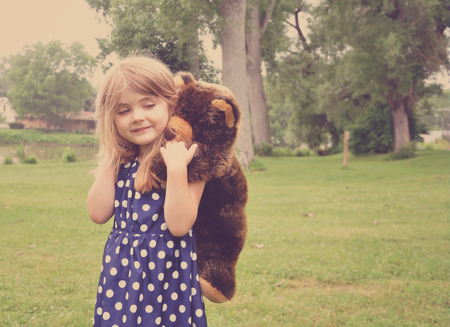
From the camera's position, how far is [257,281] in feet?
14.9

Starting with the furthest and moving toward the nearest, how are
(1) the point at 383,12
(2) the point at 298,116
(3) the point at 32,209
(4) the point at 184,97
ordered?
(2) the point at 298,116, (1) the point at 383,12, (3) the point at 32,209, (4) the point at 184,97

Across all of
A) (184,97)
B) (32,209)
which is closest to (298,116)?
(32,209)

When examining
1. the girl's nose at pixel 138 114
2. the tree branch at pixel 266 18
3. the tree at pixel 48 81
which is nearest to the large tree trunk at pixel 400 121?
the tree branch at pixel 266 18

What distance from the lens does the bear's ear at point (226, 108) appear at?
185cm

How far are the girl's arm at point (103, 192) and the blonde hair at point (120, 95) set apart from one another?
4cm

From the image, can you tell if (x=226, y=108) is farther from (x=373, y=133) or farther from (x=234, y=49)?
(x=373, y=133)

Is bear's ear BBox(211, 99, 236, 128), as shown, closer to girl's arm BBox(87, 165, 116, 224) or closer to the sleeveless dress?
the sleeveless dress

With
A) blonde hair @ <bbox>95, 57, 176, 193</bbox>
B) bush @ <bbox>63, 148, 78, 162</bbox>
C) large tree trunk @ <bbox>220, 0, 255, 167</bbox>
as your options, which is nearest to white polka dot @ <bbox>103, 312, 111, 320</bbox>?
blonde hair @ <bbox>95, 57, 176, 193</bbox>

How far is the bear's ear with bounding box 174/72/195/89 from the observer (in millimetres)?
1988

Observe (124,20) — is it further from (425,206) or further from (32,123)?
(32,123)

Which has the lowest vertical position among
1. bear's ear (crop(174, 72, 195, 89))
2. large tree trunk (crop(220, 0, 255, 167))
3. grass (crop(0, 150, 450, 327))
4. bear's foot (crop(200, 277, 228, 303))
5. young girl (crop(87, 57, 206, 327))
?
grass (crop(0, 150, 450, 327))

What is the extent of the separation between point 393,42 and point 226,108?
18.4 m

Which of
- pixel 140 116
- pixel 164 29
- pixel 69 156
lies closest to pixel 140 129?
pixel 140 116

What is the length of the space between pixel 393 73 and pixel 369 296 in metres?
17.1
